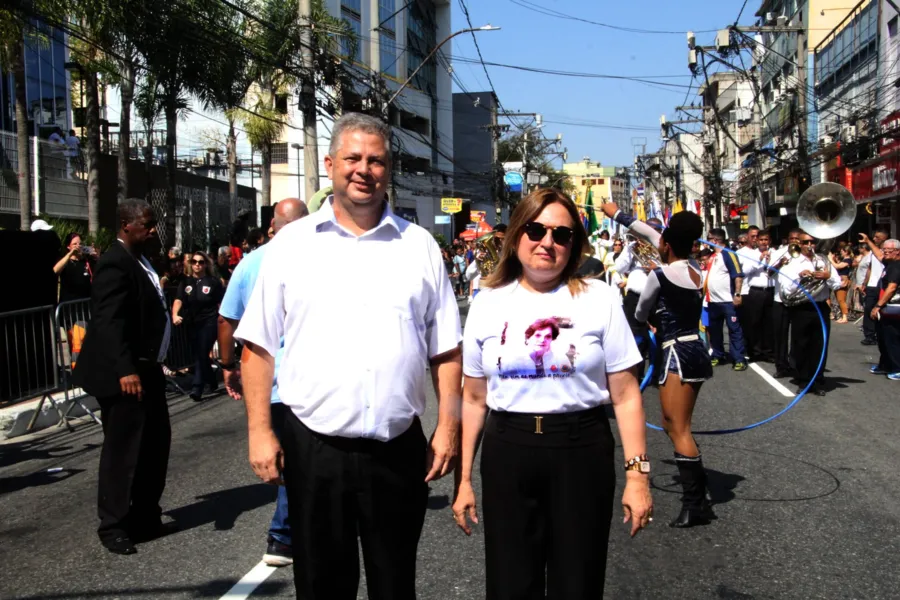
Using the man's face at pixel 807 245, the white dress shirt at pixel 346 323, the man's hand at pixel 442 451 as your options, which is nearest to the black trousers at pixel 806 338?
the man's face at pixel 807 245

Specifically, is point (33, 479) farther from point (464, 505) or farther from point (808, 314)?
point (808, 314)

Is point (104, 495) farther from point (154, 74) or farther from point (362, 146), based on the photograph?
point (154, 74)

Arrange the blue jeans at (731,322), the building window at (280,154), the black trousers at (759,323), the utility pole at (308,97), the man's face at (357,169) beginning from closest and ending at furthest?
the man's face at (357,169)
the blue jeans at (731,322)
the black trousers at (759,323)
the utility pole at (308,97)
the building window at (280,154)

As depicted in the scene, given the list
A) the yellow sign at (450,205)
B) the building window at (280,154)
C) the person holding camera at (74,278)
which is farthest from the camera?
the building window at (280,154)

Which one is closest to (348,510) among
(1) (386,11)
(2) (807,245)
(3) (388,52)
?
(2) (807,245)

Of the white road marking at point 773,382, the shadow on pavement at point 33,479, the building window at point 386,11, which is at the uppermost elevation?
the building window at point 386,11

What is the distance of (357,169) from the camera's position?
3164mm

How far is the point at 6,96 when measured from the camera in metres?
25.3

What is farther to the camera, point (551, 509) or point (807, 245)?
point (807, 245)

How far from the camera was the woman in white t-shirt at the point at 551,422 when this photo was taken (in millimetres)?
3139

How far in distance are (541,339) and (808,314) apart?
914 cm

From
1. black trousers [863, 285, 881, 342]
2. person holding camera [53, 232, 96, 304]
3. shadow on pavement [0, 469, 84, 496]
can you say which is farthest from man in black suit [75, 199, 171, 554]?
black trousers [863, 285, 881, 342]

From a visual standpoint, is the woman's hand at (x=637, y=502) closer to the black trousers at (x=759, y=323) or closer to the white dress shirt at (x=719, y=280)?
the white dress shirt at (x=719, y=280)

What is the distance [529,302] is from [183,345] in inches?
438
